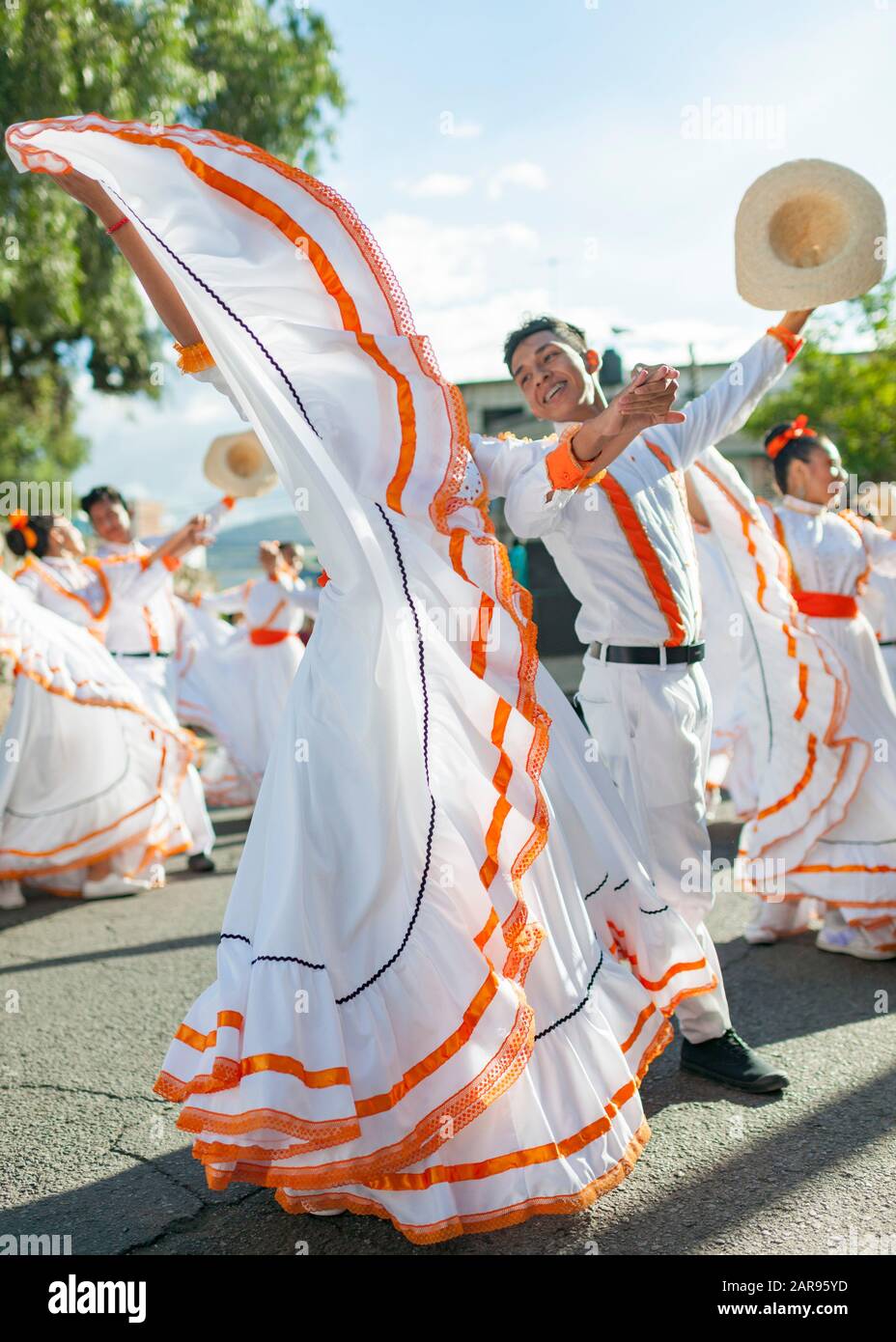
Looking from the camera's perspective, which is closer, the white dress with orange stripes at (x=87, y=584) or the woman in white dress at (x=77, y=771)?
the woman in white dress at (x=77, y=771)

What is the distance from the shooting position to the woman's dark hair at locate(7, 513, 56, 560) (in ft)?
20.7

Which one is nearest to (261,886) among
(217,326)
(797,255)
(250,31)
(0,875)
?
(217,326)

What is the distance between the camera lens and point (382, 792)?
2408 millimetres

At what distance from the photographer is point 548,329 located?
10.6 ft

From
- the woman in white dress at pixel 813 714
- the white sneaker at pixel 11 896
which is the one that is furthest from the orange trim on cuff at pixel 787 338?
the white sneaker at pixel 11 896

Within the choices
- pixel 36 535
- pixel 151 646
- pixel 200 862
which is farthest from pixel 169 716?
pixel 36 535

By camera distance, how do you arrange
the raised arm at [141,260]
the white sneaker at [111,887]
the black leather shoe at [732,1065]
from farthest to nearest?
the white sneaker at [111,887] → the black leather shoe at [732,1065] → the raised arm at [141,260]

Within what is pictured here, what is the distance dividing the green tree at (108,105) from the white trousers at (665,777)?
6.47 m

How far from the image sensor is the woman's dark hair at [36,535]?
631 cm

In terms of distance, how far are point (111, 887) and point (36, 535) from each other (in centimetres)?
192

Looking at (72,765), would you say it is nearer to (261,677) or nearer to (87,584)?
(87,584)

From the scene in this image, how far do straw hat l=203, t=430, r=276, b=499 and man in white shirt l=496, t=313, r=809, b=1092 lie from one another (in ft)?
10.1

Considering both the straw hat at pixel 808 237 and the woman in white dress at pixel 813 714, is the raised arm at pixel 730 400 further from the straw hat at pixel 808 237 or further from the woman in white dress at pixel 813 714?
the woman in white dress at pixel 813 714

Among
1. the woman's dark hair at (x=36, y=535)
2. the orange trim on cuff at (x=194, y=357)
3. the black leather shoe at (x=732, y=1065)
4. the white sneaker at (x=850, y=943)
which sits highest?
the orange trim on cuff at (x=194, y=357)
